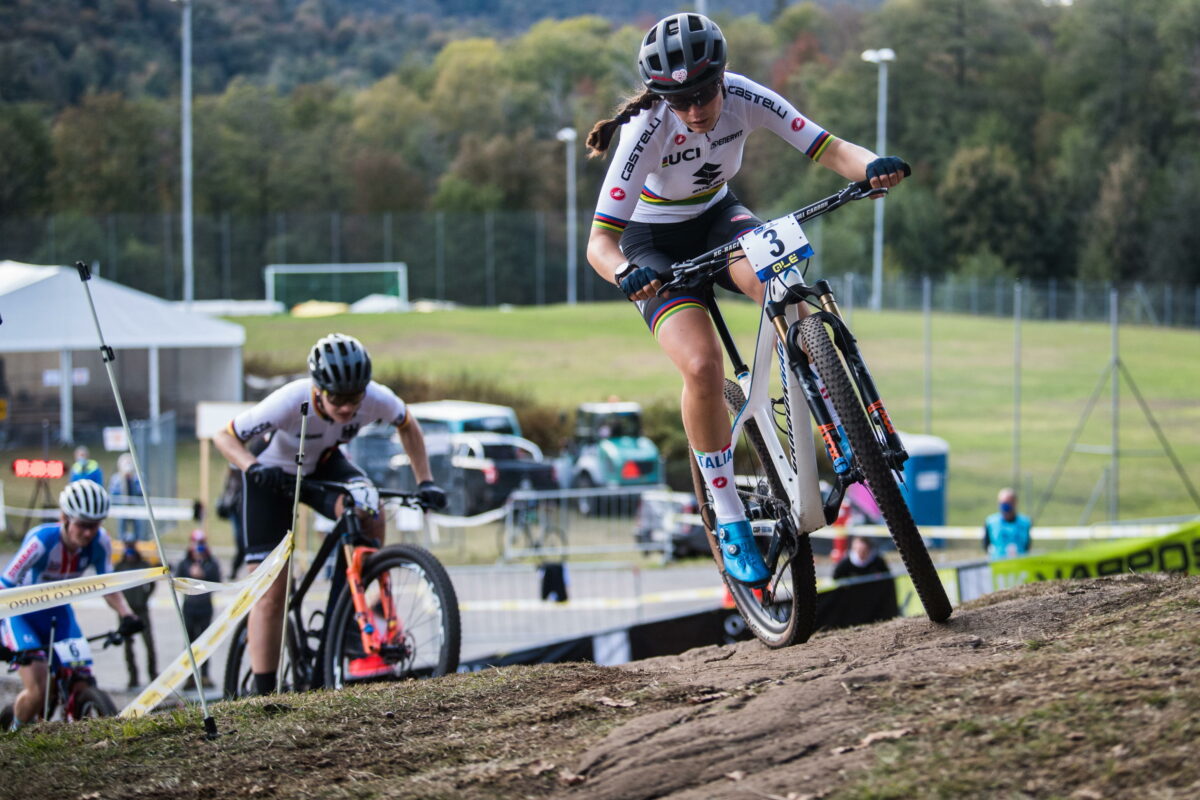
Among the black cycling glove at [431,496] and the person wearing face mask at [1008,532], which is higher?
the black cycling glove at [431,496]

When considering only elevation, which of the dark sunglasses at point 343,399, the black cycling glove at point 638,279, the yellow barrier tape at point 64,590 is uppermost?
the black cycling glove at point 638,279

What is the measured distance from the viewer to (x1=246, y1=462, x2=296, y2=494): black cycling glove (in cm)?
717

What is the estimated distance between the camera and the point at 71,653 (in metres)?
8.38

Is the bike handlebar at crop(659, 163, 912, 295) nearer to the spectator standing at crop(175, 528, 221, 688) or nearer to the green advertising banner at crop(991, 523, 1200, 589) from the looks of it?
the green advertising banner at crop(991, 523, 1200, 589)

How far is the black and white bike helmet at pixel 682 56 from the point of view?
17.7 ft

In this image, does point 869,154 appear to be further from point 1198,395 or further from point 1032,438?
point 1198,395

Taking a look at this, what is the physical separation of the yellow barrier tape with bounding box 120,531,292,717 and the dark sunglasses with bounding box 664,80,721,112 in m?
2.73

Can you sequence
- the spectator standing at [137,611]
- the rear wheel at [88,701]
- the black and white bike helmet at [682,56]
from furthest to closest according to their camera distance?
1. the spectator standing at [137,611]
2. the rear wheel at [88,701]
3. the black and white bike helmet at [682,56]

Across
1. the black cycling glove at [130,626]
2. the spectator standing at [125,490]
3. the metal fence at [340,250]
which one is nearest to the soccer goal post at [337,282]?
the metal fence at [340,250]

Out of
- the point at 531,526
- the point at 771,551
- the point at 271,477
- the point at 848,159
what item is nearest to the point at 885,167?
the point at 848,159

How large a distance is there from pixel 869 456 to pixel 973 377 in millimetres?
28856

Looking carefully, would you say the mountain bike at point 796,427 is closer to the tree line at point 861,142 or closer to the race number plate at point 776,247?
the race number plate at point 776,247

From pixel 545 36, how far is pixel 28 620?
95.0 metres

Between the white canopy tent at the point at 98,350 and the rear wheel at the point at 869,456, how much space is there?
17119mm
